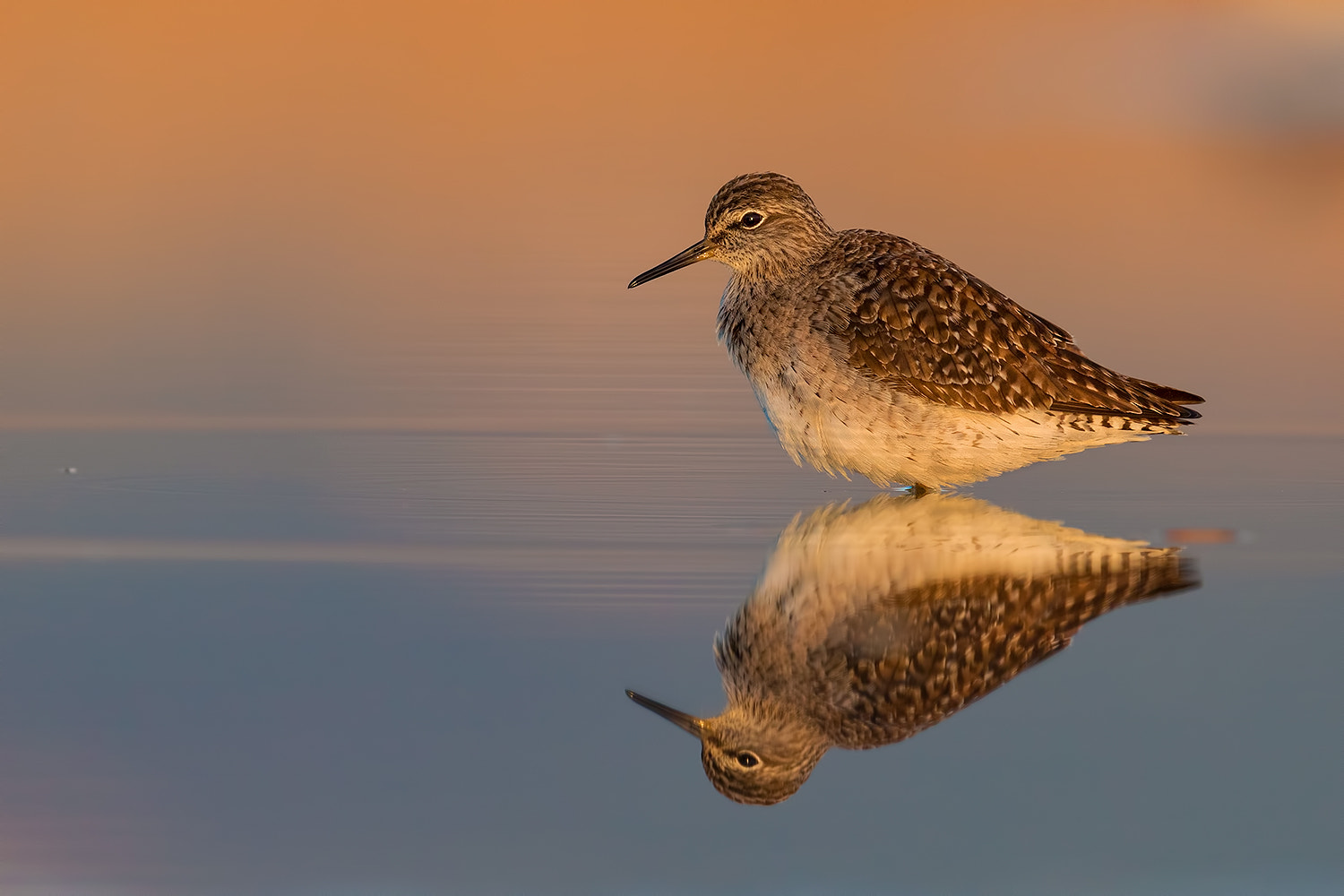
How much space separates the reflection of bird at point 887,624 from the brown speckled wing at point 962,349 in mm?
707

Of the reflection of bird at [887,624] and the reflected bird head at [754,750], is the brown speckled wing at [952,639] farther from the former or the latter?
the reflected bird head at [754,750]

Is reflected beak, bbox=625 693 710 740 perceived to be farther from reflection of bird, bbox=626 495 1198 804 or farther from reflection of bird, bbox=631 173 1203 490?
reflection of bird, bbox=631 173 1203 490

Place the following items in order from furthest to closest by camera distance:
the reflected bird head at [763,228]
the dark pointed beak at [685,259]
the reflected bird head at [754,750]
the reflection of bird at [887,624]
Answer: the dark pointed beak at [685,259] < the reflected bird head at [763,228] < the reflection of bird at [887,624] < the reflected bird head at [754,750]

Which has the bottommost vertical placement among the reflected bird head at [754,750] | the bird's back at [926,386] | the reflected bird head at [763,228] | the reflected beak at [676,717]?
the reflected bird head at [754,750]

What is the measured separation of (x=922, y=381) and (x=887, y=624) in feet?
7.97

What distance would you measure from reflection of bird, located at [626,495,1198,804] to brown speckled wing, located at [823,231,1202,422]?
0.71m

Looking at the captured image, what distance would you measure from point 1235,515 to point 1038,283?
6471 mm

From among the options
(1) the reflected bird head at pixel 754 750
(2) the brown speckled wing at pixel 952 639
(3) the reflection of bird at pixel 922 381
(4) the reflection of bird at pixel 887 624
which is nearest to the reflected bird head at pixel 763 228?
(3) the reflection of bird at pixel 922 381

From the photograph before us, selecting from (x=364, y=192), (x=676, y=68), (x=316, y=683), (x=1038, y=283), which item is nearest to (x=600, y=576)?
(x=316, y=683)

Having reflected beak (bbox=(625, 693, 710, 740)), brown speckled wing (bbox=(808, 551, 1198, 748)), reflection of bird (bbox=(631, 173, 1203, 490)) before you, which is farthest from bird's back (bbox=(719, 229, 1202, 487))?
reflected beak (bbox=(625, 693, 710, 740))

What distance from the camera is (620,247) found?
48.5ft

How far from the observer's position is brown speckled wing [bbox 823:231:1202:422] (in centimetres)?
778

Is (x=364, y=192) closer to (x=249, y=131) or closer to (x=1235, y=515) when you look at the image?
(x=249, y=131)

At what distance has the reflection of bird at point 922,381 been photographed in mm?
7715
